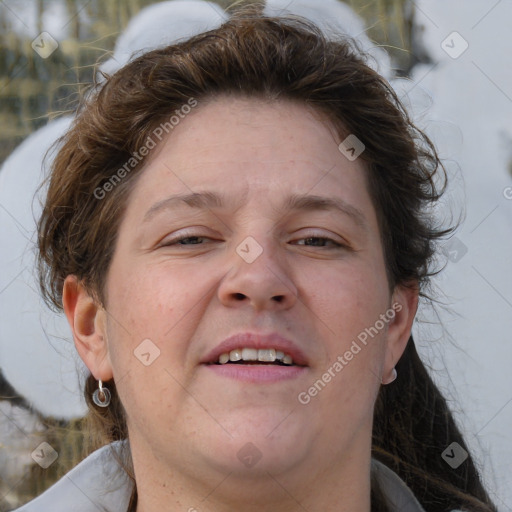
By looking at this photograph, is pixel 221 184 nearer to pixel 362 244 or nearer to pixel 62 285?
pixel 362 244

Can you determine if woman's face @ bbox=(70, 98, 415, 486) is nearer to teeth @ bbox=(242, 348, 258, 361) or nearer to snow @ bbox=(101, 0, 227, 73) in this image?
teeth @ bbox=(242, 348, 258, 361)

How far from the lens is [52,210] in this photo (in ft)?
6.64

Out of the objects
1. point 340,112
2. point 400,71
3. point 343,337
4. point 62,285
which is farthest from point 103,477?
point 400,71

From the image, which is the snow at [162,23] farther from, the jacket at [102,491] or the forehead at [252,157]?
the jacket at [102,491]

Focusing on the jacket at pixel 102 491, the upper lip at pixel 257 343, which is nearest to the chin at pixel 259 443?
the upper lip at pixel 257 343

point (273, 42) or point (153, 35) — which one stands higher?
point (273, 42)

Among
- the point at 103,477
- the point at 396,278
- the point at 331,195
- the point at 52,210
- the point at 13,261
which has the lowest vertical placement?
the point at 13,261

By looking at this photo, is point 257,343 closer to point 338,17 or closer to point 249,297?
point 249,297

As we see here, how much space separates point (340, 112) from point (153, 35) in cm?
113

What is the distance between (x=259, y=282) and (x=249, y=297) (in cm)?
3

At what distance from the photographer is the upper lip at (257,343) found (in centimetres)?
148

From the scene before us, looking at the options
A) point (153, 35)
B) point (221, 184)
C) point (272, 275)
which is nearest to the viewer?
point (272, 275)

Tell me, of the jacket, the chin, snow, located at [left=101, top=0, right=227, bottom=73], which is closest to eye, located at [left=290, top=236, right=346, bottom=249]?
the chin

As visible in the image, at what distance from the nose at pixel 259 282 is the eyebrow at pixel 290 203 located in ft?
0.35
